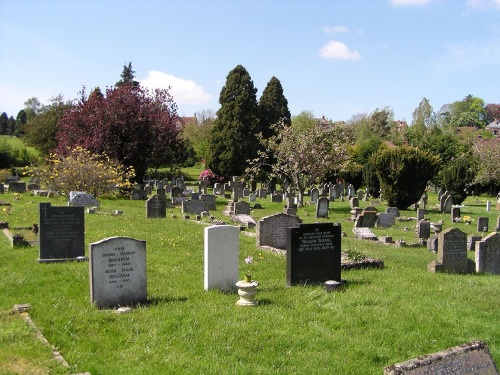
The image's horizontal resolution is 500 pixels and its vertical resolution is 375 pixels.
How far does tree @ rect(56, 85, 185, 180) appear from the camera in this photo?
33.7 metres

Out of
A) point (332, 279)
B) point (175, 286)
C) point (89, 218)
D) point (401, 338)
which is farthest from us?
point (89, 218)

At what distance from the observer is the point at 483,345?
4.89 m

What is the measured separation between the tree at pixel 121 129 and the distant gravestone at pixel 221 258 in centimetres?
2387

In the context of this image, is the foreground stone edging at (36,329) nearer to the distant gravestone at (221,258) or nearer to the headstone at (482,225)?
the distant gravestone at (221,258)

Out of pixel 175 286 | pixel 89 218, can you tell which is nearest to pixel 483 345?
pixel 175 286

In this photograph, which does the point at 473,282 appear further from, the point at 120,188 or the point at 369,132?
the point at 369,132

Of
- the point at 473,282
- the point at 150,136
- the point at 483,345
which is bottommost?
the point at 473,282

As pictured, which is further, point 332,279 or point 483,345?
point 332,279

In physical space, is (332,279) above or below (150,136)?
below

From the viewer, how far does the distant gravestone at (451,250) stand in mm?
12320

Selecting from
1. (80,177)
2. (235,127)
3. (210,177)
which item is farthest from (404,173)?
(210,177)

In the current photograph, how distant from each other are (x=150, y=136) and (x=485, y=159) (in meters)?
32.8

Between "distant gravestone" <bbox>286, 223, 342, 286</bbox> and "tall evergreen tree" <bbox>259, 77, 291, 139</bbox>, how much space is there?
1651 inches

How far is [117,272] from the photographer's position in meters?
8.30
